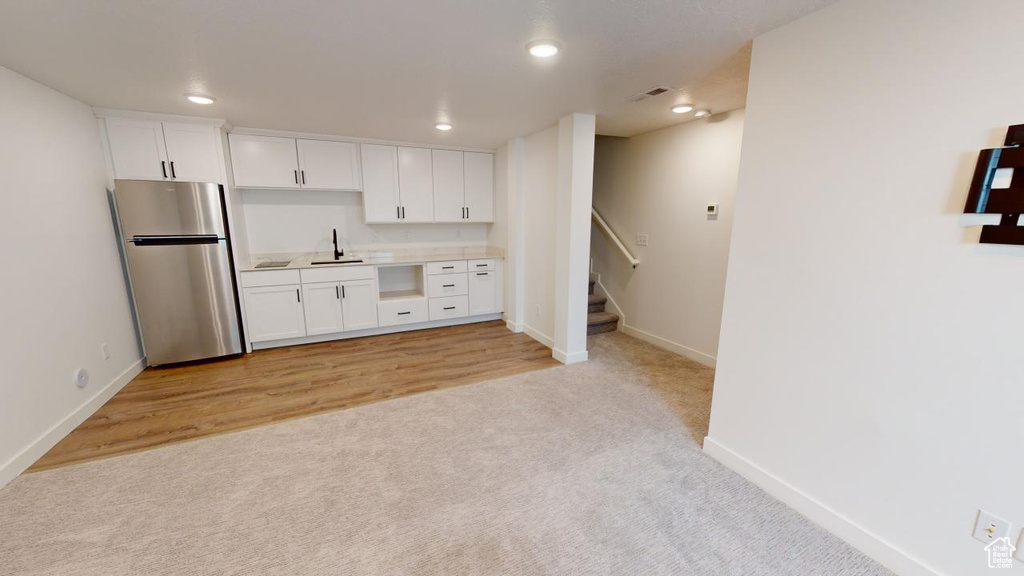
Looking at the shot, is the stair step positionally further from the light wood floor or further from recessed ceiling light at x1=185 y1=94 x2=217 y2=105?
recessed ceiling light at x1=185 y1=94 x2=217 y2=105

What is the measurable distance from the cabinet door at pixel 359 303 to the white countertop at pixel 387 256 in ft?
0.83

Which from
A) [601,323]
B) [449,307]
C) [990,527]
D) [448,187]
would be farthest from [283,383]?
[990,527]

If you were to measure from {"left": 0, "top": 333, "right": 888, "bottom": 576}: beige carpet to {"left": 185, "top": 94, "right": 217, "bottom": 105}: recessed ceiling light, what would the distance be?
2.46 m

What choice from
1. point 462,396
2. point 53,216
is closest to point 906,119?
point 462,396

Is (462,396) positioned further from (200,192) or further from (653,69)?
(200,192)

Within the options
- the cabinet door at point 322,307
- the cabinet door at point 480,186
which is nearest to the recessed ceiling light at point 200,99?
the cabinet door at point 322,307

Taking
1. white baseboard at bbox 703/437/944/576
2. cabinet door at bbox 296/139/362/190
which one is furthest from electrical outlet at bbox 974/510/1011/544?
cabinet door at bbox 296/139/362/190

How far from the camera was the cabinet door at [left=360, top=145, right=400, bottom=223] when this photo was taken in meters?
4.30

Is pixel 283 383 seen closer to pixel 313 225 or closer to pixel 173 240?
pixel 173 240

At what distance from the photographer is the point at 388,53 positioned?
2.01 meters

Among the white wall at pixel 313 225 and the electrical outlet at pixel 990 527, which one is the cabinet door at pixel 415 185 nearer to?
the white wall at pixel 313 225

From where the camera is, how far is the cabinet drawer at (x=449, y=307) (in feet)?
15.3

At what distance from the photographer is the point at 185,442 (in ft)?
7.70

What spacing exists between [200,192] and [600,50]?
3.59 meters
